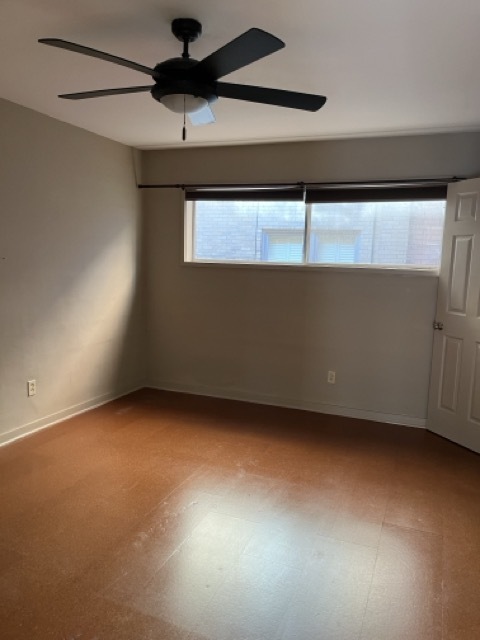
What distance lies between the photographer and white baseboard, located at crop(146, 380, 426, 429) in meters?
3.91

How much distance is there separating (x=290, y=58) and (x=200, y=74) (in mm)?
728

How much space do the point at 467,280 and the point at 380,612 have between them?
8.09ft

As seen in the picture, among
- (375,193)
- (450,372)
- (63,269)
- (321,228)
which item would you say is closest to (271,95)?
(375,193)

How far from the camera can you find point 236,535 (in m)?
2.27

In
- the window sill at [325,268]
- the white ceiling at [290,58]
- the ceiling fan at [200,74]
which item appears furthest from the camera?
the window sill at [325,268]

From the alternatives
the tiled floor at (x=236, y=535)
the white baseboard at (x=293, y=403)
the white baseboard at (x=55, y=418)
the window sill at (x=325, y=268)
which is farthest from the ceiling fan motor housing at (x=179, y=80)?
the white baseboard at (x=293, y=403)

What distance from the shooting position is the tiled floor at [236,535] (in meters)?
1.75

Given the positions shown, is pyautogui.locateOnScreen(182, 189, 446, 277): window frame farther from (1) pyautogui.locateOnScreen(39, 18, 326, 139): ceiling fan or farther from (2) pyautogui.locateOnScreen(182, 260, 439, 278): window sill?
(1) pyautogui.locateOnScreen(39, 18, 326, 139): ceiling fan

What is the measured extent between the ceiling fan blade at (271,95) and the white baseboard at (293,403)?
2797 mm

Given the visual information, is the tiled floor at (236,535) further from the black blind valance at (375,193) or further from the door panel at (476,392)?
the black blind valance at (375,193)

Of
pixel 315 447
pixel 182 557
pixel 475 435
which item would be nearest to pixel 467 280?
pixel 475 435

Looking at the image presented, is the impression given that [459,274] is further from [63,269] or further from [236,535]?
[63,269]

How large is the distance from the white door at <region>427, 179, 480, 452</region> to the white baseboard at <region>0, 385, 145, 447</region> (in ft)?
9.68

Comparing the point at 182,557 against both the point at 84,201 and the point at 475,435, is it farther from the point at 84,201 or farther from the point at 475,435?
the point at 84,201
